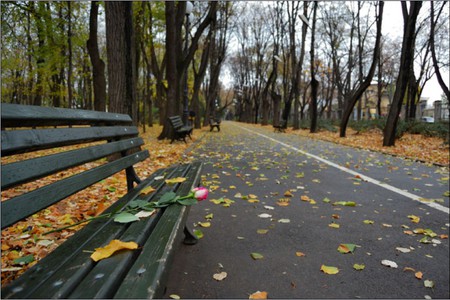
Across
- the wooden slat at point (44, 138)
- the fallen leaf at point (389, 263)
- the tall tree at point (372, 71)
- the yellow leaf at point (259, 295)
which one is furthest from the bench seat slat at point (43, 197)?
the tall tree at point (372, 71)

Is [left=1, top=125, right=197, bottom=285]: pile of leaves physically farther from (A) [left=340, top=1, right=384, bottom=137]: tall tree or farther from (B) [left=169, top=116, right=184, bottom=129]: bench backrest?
(A) [left=340, top=1, right=384, bottom=137]: tall tree

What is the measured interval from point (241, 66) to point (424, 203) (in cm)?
4144

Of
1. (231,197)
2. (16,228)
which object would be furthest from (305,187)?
(16,228)

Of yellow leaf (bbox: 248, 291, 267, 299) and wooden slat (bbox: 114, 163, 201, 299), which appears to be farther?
yellow leaf (bbox: 248, 291, 267, 299)

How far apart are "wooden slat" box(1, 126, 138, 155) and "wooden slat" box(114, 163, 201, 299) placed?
68 centimetres

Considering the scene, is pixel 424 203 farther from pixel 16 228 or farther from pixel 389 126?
pixel 389 126

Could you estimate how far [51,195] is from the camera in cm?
150

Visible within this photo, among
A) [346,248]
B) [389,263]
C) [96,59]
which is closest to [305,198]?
[346,248]

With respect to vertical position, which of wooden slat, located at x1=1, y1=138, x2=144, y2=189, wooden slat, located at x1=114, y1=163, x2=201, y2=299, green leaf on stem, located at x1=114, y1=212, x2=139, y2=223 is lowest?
wooden slat, located at x1=114, y1=163, x2=201, y2=299

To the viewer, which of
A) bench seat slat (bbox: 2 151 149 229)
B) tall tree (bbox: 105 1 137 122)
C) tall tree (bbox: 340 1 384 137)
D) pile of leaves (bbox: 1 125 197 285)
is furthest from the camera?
tall tree (bbox: 340 1 384 137)

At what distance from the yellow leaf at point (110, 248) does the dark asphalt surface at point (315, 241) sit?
749 mm

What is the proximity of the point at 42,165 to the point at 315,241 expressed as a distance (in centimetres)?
236

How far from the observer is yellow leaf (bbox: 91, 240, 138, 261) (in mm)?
1354

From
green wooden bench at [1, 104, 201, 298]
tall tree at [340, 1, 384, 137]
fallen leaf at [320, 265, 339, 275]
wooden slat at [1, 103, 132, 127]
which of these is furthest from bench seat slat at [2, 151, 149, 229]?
tall tree at [340, 1, 384, 137]
